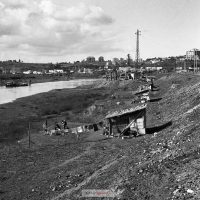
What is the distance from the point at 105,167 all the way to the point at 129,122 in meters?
10.2

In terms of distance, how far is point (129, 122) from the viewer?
100 ft

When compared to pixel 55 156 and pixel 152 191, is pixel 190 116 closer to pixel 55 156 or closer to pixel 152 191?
pixel 55 156

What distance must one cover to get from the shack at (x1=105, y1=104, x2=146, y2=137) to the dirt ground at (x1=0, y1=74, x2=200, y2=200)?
1060 mm

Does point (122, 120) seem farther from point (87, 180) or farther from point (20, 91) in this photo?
point (20, 91)

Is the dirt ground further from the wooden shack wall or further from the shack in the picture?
the wooden shack wall

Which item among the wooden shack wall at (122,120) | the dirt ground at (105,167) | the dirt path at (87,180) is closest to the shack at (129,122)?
the wooden shack wall at (122,120)

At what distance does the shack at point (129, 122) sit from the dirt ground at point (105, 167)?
106cm

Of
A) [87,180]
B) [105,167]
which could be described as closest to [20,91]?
[105,167]

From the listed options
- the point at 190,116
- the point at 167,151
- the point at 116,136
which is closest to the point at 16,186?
the point at 167,151

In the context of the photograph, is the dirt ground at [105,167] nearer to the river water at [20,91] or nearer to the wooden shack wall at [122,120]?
the wooden shack wall at [122,120]

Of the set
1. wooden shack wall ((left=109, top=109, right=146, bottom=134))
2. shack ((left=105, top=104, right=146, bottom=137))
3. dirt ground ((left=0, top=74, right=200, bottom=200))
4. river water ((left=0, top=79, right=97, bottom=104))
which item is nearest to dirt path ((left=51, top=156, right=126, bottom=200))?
dirt ground ((left=0, top=74, right=200, bottom=200))

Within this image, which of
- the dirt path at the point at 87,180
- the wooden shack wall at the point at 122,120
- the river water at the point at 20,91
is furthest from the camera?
the river water at the point at 20,91

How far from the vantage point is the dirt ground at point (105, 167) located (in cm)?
1545

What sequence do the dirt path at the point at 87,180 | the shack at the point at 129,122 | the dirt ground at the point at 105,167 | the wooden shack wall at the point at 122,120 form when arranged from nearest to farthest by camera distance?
the dirt ground at the point at 105,167, the dirt path at the point at 87,180, the shack at the point at 129,122, the wooden shack wall at the point at 122,120
